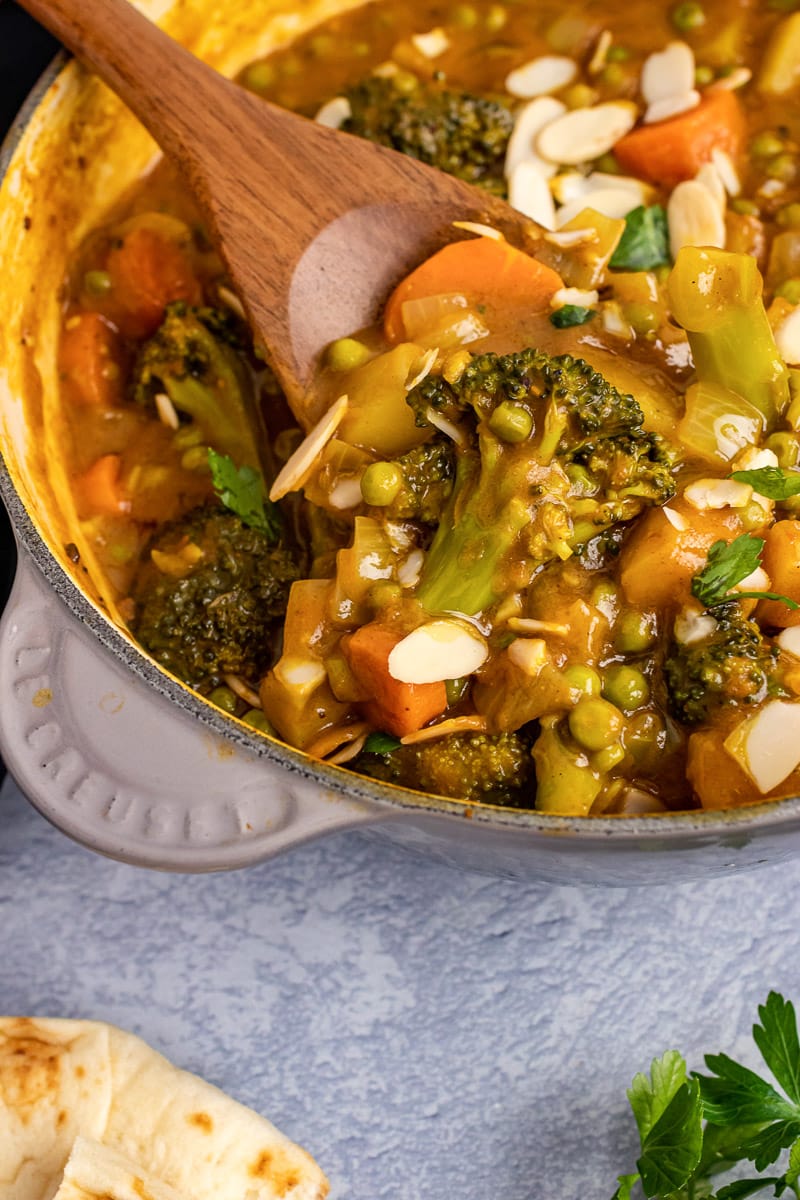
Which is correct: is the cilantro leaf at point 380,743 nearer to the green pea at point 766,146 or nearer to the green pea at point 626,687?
the green pea at point 626,687

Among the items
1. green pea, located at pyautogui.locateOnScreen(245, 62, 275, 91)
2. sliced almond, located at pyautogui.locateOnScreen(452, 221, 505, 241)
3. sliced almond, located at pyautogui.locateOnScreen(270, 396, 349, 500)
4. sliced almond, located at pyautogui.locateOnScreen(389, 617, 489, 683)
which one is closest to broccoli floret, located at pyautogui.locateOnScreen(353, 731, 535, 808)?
sliced almond, located at pyautogui.locateOnScreen(389, 617, 489, 683)

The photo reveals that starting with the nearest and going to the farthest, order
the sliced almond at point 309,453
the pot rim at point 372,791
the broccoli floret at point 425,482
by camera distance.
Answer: the pot rim at point 372,791 < the broccoli floret at point 425,482 < the sliced almond at point 309,453

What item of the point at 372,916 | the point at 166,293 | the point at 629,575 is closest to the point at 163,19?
the point at 166,293

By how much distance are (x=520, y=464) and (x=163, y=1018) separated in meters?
1.46

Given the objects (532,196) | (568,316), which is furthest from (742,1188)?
(532,196)

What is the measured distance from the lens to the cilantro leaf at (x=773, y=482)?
2.21 metres

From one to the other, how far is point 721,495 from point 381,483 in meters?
0.62

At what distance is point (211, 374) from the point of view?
289 centimetres

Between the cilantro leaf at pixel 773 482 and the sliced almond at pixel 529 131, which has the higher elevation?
the sliced almond at pixel 529 131

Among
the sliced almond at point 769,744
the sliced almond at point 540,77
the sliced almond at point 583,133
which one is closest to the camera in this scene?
the sliced almond at point 769,744

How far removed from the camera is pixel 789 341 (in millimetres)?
2439

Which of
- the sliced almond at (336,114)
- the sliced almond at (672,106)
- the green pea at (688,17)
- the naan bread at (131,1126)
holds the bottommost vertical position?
the naan bread at (131,1126)

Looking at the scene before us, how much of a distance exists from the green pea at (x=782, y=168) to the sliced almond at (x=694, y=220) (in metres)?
0.22

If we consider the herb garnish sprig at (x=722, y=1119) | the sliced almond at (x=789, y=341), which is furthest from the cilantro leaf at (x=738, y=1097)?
the sliced almond at (x=789, y=341)
